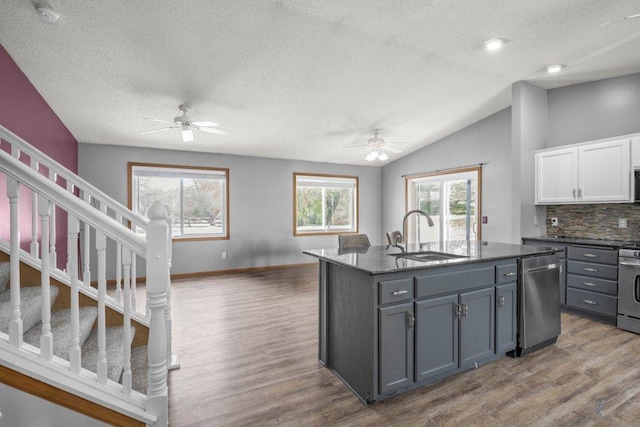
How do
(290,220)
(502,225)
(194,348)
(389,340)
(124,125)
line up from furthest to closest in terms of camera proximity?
1. (290,220)
2. (502,225)
3. (124,125)
4. (194,348)
5. (389,340)

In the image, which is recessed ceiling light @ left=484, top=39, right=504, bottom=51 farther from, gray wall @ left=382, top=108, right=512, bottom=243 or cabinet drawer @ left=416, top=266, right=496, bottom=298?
cabinet drawer @ left=416, top=266, right=496, bottom=298

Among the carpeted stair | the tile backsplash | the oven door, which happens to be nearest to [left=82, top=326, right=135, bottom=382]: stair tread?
the carpeted stair

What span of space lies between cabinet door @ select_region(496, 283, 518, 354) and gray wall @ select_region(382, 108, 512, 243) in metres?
2.98

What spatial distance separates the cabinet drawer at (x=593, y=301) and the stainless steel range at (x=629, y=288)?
0.30 ft

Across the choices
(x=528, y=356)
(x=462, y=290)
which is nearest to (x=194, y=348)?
(x=462, y=290)

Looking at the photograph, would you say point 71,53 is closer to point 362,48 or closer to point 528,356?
point 362,48

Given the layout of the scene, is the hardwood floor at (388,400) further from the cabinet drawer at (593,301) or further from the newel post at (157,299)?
the newel post at (157,299)

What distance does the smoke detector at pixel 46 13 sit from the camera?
233cm

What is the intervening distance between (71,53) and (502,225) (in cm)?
618

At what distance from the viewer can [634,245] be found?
3.32 metres

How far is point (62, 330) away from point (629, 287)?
500 centimetres

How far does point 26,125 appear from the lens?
3.21 meters

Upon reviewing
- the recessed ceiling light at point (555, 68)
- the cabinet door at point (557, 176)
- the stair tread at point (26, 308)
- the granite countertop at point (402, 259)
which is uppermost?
the recessed ceiling light at point (555, 68)

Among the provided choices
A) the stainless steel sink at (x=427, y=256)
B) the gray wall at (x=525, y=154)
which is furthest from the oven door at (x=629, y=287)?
the stainless steel sink at (x=427, y=256)
